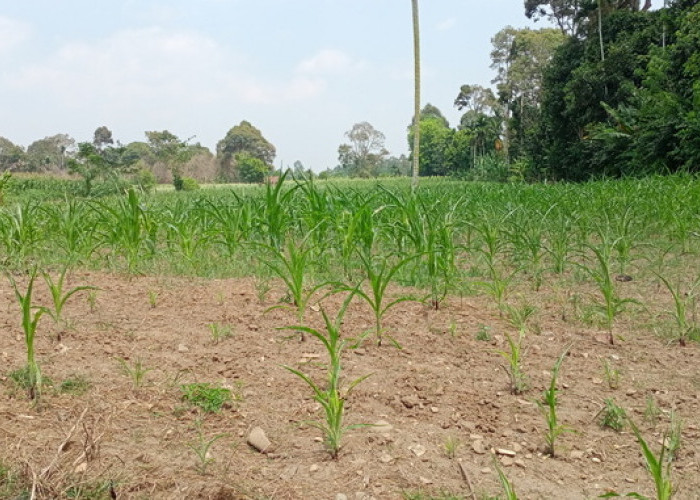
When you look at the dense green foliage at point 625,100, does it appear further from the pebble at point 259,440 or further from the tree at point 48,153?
the tree at point 48,153

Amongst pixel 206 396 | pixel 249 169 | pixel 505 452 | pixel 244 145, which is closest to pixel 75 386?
pixel 206 396

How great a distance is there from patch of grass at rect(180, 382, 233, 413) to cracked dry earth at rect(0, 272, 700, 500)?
0.08ft

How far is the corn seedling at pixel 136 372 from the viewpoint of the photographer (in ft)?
6.87

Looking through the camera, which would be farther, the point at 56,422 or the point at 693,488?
the point at 56,422

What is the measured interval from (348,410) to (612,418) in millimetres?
864

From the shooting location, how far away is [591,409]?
6.41 ft

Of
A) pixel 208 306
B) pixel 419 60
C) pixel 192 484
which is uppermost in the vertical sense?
pixel 419 60

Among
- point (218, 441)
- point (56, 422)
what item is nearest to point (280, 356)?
point (218, 441)

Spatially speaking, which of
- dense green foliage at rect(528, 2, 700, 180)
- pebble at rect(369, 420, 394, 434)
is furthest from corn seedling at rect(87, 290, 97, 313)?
dense green foliage at rect(528, 2, 700, 180)

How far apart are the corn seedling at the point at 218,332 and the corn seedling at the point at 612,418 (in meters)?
1.60

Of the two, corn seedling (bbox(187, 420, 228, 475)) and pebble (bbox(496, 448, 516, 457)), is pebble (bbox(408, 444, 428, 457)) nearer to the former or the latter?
pebble (bbox(496, 448, 516, 457))

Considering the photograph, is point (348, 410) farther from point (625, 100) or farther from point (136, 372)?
point (625, 100)

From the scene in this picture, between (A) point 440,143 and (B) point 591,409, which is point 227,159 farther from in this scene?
(B) point 591,409

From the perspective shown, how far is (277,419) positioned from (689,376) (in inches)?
63.1
